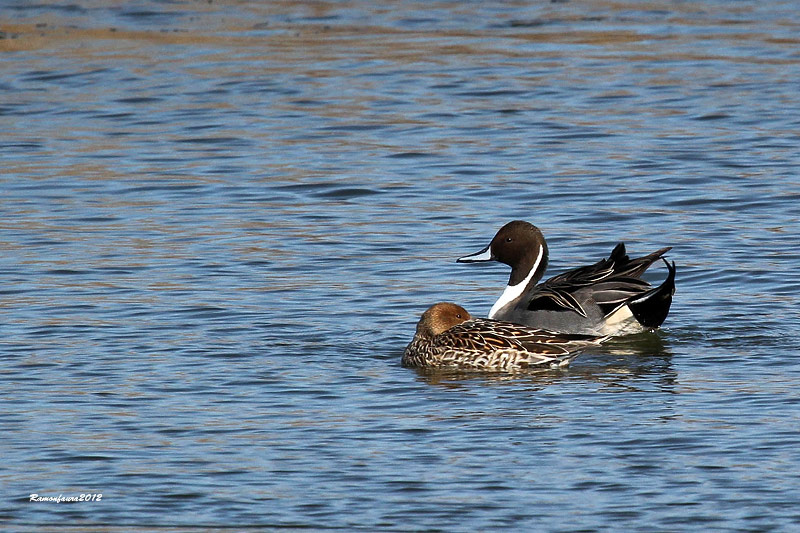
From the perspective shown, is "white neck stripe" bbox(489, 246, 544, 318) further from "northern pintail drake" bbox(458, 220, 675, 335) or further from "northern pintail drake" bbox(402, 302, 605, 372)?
"northern pintail drake" bbox(402, 302, 605, 372)

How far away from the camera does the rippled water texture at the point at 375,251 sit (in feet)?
25.0

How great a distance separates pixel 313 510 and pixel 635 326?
169 inches

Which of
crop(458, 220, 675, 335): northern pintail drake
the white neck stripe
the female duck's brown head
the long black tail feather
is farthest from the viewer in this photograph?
the white neck stripe

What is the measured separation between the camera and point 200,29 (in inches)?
936

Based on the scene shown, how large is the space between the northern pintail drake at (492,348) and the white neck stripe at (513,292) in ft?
3.36

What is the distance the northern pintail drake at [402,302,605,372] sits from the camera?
10.0 m

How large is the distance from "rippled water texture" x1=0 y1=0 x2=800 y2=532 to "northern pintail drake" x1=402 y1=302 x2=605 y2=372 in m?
0.23

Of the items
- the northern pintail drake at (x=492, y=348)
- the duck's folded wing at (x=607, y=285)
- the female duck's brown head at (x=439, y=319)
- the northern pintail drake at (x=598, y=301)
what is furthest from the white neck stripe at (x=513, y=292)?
the northern pintail drake at (x=492, y=348)

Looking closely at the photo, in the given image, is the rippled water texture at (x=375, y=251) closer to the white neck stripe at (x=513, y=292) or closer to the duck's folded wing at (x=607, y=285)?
the duck's folded wing at (x=607, y=285)

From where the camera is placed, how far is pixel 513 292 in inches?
451

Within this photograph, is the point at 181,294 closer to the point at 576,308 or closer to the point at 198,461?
the point at 576,308

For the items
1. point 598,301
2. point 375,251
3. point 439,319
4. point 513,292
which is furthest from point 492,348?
point 375,251

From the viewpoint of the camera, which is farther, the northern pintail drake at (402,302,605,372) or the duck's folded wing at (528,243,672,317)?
the duck's folded wing at (528,243,672,317)

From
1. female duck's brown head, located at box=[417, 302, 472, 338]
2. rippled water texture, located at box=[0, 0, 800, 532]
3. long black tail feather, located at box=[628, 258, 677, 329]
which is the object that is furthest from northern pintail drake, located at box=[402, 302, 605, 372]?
long black tail feather, located at box=[628, 258, 677, 329]
